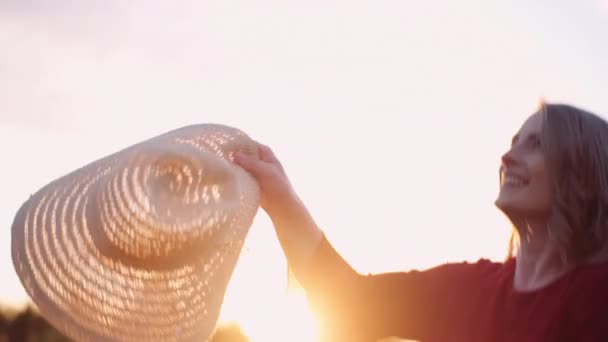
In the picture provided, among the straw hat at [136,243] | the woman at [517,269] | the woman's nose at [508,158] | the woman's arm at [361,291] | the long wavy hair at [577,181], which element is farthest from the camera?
the woman's arm at [361,291]

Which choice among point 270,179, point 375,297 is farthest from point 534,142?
point 270,179

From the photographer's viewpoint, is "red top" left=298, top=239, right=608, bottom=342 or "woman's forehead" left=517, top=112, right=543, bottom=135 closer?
"red top" left=298, top=239, right=608, bottom=342

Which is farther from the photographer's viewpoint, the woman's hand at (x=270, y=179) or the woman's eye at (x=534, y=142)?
the woman's eye at (x=534, y=142)

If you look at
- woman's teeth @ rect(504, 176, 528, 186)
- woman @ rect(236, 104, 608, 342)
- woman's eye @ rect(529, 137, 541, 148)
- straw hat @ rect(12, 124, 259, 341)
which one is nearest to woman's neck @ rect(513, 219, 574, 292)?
woman @ rect(236, 104, 608, 342)

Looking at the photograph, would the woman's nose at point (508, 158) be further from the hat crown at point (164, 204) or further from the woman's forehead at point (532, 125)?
the hat crown at point (164, 204)

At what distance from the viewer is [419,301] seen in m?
2.90

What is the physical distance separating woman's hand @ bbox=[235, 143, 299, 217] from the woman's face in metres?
0.64

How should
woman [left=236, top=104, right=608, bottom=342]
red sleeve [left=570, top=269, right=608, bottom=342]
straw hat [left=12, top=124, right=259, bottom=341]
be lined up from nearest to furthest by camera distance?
straw hat [left=12, top=124, right=259, bottom=341]
red sleeve [left=570, top=269, right=608, bottom=342]
woman [left=236, top=104, right=608, bottom=342]

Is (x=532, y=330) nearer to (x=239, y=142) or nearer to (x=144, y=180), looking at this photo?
(x=239, y=142)

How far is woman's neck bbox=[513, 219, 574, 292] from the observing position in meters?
2.61

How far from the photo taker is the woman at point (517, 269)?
248 centimetres

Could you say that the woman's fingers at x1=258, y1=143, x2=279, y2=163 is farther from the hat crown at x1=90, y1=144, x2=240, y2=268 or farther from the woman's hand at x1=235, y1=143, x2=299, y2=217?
the hat crown at x1=90, y1=144, x2=240, y2=268

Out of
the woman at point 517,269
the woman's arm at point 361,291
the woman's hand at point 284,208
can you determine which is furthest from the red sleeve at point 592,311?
the woman's hand at point 284,208

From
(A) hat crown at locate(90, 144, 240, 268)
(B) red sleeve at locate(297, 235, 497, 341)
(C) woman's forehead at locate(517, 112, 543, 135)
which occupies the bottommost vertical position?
(B) red sleeve at locate(297, 235, 497, 341)
